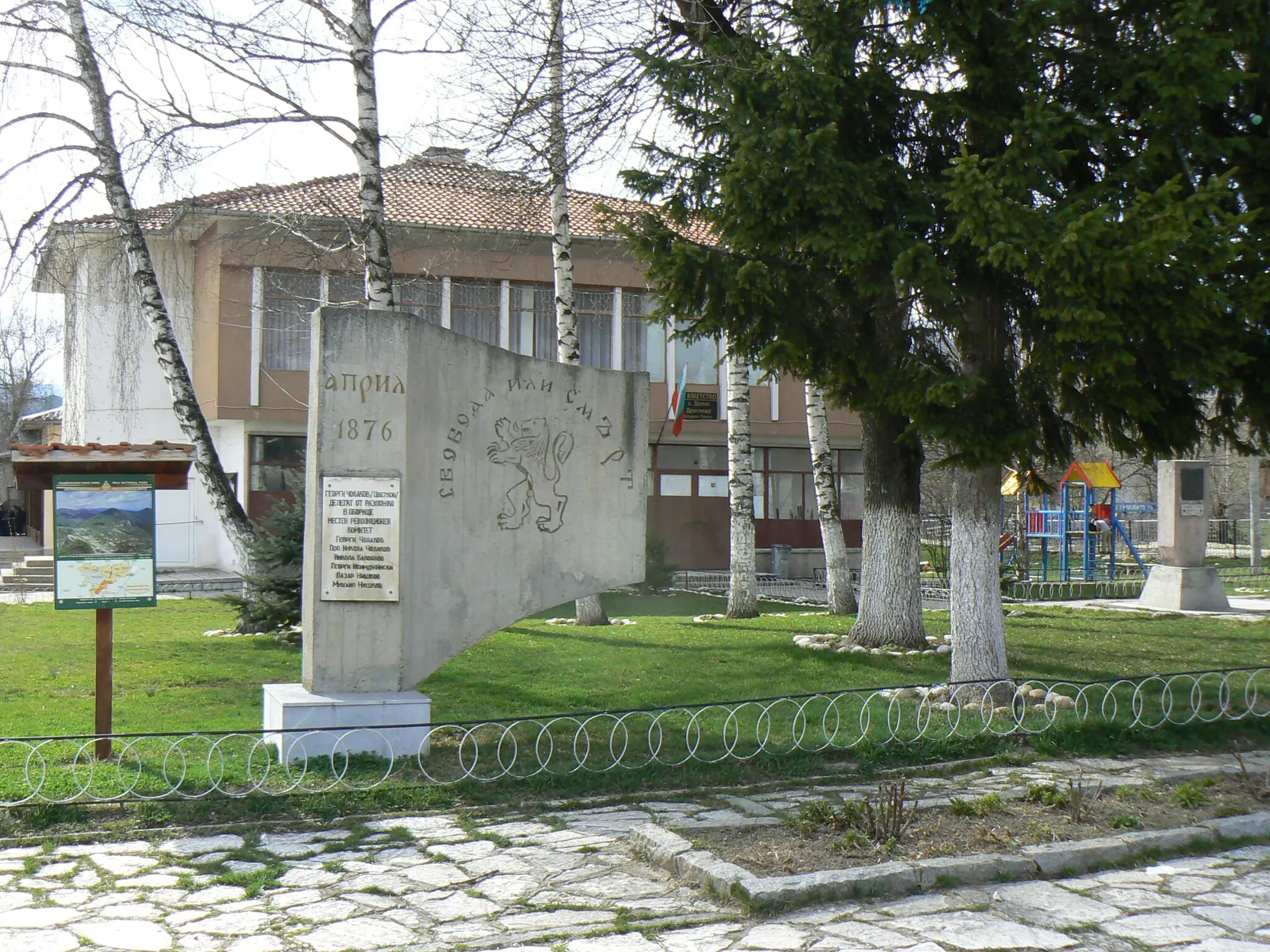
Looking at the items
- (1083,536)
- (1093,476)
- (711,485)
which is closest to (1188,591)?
(1093,476)

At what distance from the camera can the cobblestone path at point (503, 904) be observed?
4898 millimetres

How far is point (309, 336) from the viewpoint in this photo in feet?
89.7

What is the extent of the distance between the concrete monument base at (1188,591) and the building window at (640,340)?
13.5 metres

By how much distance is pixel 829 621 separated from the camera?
627 inches

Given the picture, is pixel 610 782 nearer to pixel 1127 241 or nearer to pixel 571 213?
pixel 1127 241

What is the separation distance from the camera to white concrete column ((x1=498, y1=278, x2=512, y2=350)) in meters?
28.0

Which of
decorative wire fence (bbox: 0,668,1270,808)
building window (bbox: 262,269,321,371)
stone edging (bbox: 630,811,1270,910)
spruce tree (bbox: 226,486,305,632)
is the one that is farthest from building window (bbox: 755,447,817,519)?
stone edging (bbox: 630,811,1270,910)

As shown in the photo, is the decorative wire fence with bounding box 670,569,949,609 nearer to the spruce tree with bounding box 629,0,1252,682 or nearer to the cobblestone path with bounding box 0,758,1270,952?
the spruce tree with bounding box 629,0,1252,682

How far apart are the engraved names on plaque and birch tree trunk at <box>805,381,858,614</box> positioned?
32.3ft

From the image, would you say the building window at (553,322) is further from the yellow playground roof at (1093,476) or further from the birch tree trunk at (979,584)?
the birch tree trunk at (979,584)

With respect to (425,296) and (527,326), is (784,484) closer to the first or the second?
(527,326)

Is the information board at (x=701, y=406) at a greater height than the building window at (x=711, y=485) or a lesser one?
greater

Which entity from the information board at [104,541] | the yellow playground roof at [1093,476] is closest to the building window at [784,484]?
the yellow playground roof at [1093,476]

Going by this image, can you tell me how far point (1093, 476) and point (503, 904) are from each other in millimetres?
21217
